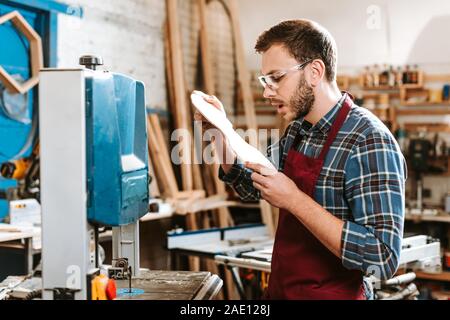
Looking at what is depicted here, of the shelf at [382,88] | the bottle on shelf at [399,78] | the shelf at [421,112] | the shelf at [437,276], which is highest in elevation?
the bottle on shelf at [399,78]

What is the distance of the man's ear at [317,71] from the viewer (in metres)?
1.62

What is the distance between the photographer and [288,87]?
1.62 m

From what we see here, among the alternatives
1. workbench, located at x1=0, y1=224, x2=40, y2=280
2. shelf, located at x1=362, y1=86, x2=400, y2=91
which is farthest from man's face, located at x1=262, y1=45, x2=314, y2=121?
shelf, located at x1=362, y1=86, x2=400, y2=91

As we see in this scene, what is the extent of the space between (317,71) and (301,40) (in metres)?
0.10

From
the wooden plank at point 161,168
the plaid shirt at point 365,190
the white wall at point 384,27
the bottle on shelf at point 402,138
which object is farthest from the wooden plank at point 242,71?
the plaid shirt at point 365,190

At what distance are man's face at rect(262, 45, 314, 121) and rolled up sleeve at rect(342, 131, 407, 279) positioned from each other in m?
0.23

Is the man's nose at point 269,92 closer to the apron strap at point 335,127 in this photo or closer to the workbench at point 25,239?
the apron strap at point 335,127

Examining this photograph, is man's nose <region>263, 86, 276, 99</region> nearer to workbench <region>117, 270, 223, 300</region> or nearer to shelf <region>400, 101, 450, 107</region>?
workbench <region>117, 270, 223, 300</region>

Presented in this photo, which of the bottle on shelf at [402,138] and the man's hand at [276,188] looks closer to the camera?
the man's hand at [276,188]

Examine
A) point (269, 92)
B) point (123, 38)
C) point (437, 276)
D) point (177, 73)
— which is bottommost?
point (437, 276)

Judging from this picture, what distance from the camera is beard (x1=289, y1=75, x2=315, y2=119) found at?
1627mm

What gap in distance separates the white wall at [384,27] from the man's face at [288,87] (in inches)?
141

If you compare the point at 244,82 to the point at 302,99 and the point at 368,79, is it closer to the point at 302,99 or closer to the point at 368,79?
the point at 368,79

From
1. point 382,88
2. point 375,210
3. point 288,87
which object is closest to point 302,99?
point 288,87
